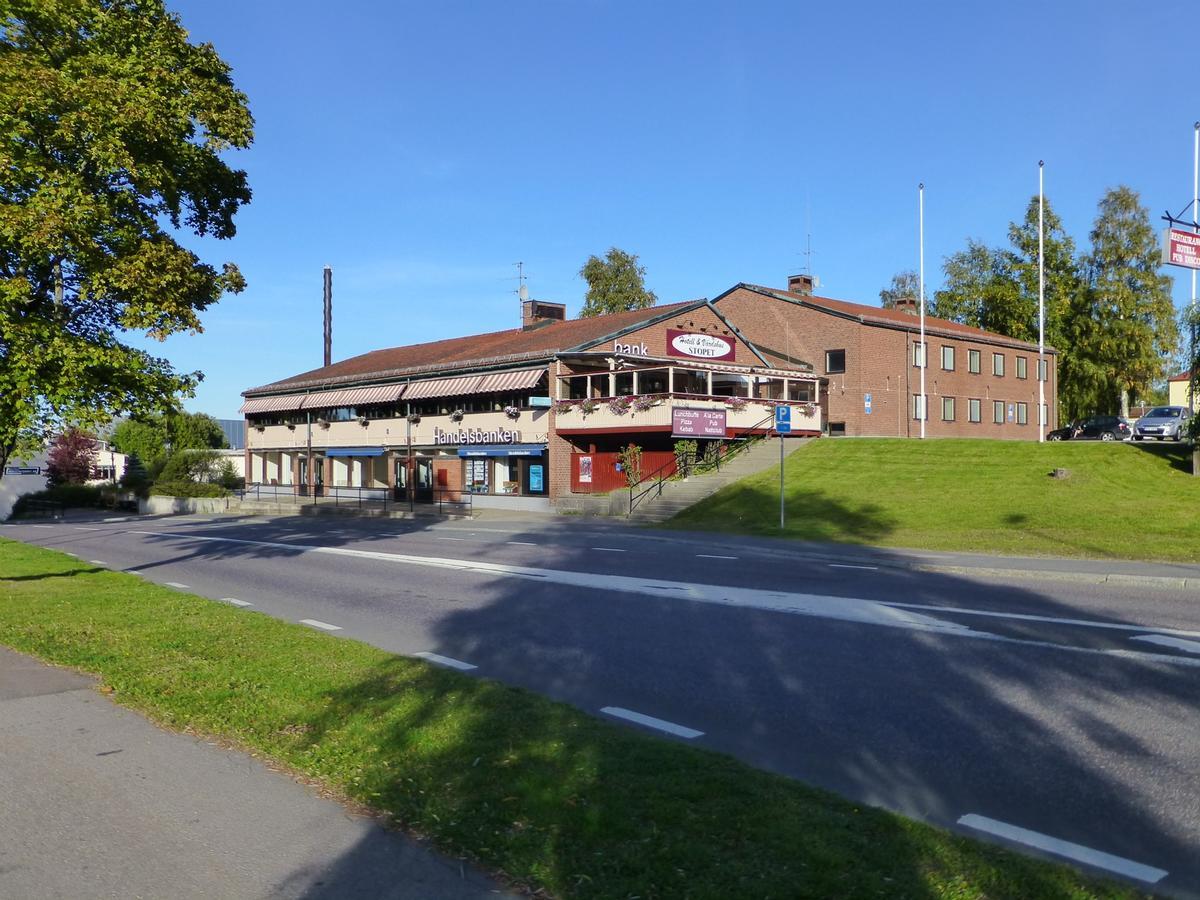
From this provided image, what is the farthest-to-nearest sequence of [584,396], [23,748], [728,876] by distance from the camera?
[584,396]
[23,748]
[728,876]

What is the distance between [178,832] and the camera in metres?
4.94

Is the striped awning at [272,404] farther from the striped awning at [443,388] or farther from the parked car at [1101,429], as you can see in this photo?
the parked car at [1101,429]

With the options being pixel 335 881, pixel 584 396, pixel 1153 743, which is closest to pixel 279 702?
pixel 335 881

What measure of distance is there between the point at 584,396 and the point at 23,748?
1376 inches

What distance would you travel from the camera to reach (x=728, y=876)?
165 inches

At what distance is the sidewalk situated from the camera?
4.32 m

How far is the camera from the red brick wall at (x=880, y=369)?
158ft

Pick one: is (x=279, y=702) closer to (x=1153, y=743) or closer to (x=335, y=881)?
(x=335, y=881)

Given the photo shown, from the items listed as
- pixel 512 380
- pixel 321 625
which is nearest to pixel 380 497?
pixel 512 380

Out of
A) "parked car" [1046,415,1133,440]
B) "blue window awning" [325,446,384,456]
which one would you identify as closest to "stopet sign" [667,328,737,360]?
"blue window awning" [325,446,384,456]

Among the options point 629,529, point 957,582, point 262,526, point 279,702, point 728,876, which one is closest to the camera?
point 728,876

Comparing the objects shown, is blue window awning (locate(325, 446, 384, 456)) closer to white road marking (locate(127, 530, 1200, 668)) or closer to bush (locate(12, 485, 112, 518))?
bush (locate(12, 485, 112, 518))

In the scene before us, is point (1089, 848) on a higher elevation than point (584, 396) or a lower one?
lower

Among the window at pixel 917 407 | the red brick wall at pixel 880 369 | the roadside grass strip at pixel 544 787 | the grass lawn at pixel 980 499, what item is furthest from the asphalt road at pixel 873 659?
the window at pixel 917 407
